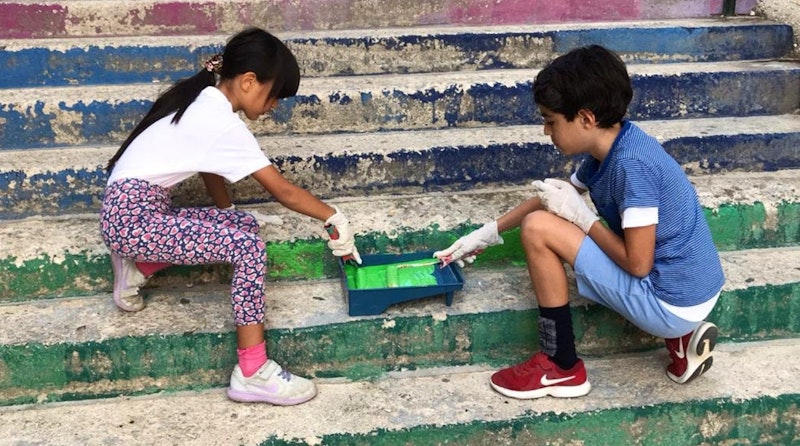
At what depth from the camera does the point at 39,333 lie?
8.74 ft

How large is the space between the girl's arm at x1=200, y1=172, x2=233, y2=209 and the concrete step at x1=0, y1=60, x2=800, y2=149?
0.60 meters

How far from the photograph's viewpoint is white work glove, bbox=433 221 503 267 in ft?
9.21

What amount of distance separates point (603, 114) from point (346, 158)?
1.21 meters

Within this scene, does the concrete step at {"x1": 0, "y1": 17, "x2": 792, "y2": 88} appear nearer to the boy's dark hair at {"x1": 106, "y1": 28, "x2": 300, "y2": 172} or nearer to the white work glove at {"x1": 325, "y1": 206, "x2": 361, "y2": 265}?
the boy's dark hair at {"x1": 106, "y1": 28, "x2": 300, "y2": 172}

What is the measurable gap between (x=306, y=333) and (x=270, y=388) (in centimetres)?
24

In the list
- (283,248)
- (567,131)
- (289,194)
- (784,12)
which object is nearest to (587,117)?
(567,131)

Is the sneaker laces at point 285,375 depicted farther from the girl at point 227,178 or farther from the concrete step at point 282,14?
the concrete step at point 282,14

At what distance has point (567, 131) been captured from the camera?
2502 millimetres

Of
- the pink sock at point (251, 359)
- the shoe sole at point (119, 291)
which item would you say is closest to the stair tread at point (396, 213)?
the shoe sole at point (119, 291)

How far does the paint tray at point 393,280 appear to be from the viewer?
8.96 ft

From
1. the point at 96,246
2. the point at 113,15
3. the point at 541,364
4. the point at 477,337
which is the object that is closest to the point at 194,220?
the point at 96,246

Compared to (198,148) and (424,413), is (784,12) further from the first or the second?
(198,148)

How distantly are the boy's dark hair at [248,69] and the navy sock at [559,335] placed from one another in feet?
3.64

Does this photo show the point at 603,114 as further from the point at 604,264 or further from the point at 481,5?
the point at 481,5
